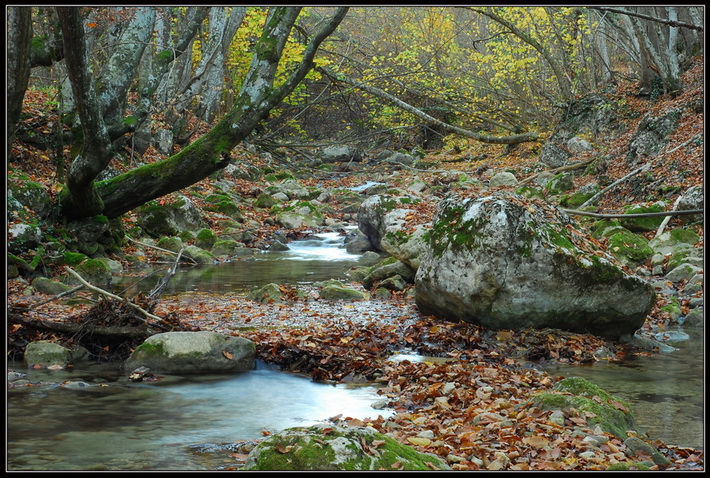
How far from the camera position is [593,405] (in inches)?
184

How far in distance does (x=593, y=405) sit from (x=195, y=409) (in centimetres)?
309

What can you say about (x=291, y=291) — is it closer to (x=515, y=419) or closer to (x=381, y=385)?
(x=381, y=385)

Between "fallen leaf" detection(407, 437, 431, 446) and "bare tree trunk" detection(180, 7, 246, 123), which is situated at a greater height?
"bare tree trunk" detection(180, 7, 246, 123)

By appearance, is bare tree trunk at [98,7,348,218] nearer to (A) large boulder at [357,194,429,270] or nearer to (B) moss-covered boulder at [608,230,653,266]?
(A) large boulder at [357,194,429,270]

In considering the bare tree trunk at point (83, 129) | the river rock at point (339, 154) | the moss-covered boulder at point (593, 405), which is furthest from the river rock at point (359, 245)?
the river rock at point (339, 154)

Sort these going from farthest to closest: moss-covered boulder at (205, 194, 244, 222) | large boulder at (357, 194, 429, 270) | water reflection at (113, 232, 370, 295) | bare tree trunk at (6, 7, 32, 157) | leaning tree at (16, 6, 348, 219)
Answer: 1. moss-covered boulder at (205, 194, 244, 222)
2. water reflection at (113, 232, 370, 295)
3. large boulder at (357, 194, 429, 270)
4. leaning tree at (16, 6, 348, 219)
5. bare tree trunk at (6, 7, 32, 157)

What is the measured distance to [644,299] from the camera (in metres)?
7.38

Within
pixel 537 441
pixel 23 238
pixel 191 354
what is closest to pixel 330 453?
pixel 537 441

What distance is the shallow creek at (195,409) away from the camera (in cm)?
412

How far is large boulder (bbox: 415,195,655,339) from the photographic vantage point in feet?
24.0

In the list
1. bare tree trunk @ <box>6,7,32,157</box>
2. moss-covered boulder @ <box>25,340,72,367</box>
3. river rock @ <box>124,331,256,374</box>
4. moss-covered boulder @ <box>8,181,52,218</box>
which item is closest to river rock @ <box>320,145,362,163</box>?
moss-covered boulder @ <box>8,181,52,218</box>

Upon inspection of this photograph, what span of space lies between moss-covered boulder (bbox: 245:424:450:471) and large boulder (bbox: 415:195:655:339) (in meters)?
4.26

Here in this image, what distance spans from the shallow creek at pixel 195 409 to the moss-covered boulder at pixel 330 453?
0.95 meters

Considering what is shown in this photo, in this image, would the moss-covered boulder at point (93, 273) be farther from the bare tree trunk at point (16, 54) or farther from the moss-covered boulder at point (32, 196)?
the bare tree trunk at point (16, 54)
